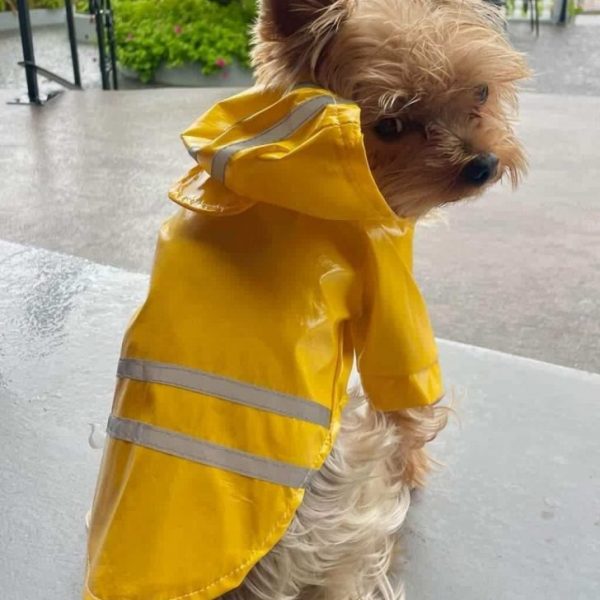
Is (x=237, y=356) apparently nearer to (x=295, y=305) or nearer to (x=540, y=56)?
(x=295, y=305)

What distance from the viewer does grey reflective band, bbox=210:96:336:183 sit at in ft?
3.42

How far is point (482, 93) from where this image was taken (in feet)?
3.93

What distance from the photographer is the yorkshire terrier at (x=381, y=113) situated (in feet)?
3.70

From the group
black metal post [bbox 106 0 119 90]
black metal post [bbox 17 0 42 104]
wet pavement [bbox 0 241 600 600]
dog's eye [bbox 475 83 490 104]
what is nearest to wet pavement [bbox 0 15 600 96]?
black metal post [bbox 106 0 119 90]

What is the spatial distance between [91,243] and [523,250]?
1.50 metres

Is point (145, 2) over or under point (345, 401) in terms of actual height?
under

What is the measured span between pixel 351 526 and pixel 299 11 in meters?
0.72

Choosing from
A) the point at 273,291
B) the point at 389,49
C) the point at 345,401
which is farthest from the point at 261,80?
the point at 345,401

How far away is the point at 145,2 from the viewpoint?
753 centimetres

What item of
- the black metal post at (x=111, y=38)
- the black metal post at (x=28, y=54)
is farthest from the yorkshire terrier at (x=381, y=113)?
the black metal post at (x=111, y=38)

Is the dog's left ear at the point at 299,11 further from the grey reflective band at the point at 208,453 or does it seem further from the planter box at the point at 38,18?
the planter box at the point at 38,18

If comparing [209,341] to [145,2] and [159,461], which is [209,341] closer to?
[159,461]

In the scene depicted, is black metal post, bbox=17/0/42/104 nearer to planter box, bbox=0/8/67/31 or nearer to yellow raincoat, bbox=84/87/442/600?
planter box, bbox=0/8/67/31

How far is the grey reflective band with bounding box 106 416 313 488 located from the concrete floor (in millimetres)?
1304
